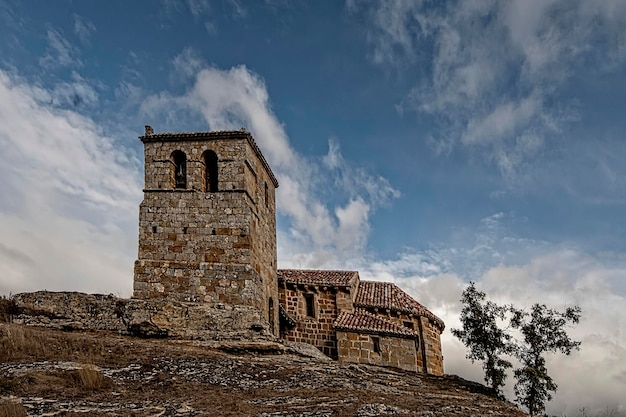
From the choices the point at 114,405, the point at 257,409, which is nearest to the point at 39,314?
the point at 114,405

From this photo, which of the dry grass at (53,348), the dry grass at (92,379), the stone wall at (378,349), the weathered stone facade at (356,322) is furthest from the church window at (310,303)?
the dry grass at (92,379)

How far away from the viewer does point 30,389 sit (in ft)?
29.3

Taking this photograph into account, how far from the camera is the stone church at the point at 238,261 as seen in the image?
62.2 ft

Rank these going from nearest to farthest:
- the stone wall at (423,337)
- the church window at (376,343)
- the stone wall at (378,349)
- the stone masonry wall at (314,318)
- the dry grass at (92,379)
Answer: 1. the dry grass at (92,379)
2. the stone wall at (378,349)
3. the church window at (376,343)
4. the stone masonry wall at (314,318)
5. the stone wall at (423,337)

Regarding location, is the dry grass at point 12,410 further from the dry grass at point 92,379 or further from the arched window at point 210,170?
the arched window at point 210,170

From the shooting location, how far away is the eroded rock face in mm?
14734

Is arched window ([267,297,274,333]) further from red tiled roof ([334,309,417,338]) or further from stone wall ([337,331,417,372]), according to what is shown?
stone wall ([337,331,417,372])

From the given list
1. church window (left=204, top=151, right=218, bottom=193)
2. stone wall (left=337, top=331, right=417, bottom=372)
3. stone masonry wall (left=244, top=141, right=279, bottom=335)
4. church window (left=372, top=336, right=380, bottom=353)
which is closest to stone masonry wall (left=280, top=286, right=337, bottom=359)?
stone wall (left=337, top=331, right=417, bottom=372)

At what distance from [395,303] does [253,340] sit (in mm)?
12204

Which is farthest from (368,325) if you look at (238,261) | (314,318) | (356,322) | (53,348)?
(53,348)

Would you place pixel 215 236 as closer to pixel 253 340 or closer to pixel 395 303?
pixel 253 340

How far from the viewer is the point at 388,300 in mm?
26062

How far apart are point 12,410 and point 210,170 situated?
1415 centimetres

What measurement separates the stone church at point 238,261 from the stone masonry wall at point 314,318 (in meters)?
0.05
